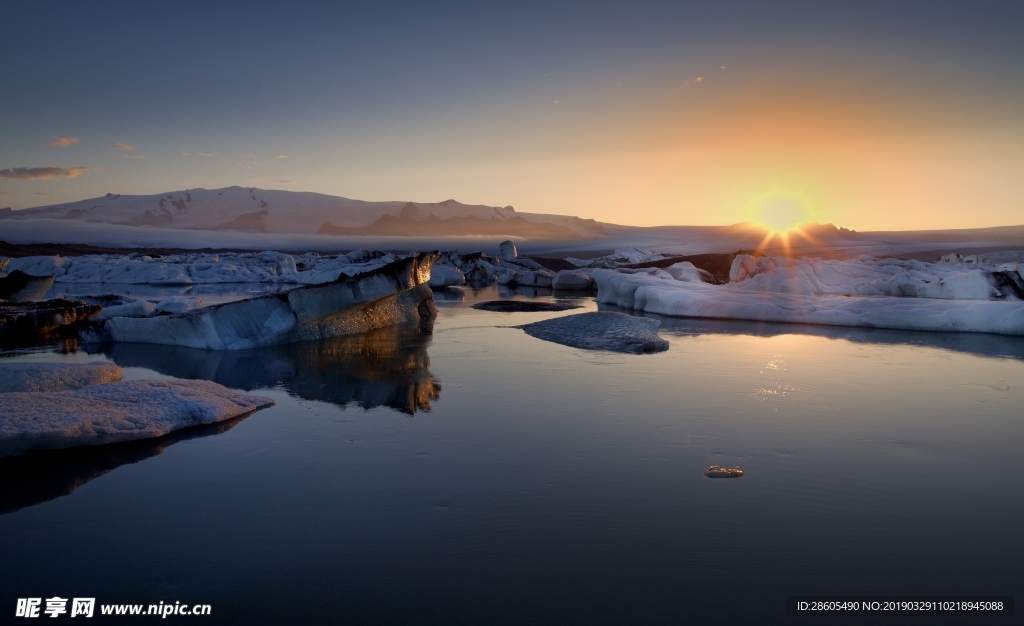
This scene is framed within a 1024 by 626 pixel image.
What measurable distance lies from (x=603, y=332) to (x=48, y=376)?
19.8 feet

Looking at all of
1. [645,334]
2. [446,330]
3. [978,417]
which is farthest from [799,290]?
[978,417]

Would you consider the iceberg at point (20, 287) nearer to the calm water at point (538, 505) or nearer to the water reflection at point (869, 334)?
the calm water at point (538, 505)

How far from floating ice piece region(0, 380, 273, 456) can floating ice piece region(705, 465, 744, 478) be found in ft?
10.4

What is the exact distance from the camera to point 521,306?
1458cm

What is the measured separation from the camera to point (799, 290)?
12.9 meters

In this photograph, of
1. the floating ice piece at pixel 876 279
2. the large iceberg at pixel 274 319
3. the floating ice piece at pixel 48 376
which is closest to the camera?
the floating ice piece at pixel 48 376

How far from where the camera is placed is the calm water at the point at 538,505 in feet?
7.30

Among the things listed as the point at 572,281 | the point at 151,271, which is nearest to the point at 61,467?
the point at 572,281

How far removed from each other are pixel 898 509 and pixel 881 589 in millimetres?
820

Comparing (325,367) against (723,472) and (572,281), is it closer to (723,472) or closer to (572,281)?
(723,472)

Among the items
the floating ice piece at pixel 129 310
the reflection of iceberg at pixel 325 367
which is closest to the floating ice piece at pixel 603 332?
the reflection of iceberg at pixel 325 367

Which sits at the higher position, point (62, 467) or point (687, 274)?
point (687, 274)

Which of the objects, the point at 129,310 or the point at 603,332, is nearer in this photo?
the point at 603,332

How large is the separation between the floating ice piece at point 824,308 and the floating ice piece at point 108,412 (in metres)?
8.95
